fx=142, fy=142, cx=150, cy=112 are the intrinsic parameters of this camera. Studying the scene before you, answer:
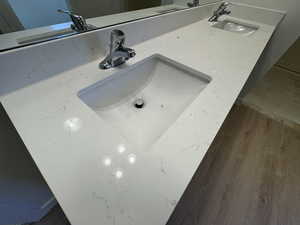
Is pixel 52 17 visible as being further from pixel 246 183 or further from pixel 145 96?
pixel 246 183

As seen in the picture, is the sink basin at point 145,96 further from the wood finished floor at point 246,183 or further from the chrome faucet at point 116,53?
the wood finished floor at point 246,183

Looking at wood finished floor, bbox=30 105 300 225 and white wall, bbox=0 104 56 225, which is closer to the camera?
white wall, bbox=0 104 56 225

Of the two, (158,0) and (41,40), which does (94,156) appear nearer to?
(41,40)

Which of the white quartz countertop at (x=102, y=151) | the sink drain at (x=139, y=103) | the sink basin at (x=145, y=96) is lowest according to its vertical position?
the sink drain at (x=139, y=103)

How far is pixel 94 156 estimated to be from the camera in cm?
32

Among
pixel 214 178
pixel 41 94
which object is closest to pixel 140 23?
pixel 41 94

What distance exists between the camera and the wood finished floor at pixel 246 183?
0.94 meters

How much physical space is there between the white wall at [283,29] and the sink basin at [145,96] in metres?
1.31

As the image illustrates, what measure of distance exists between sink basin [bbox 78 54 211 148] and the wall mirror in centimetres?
22

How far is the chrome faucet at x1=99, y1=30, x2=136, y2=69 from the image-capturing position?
1.73ft

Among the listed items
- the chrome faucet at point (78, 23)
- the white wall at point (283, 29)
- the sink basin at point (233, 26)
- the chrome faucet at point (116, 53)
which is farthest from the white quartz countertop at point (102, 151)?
the white wall at point (283, 29)

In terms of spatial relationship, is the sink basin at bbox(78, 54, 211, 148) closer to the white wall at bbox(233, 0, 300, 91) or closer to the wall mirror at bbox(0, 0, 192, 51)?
the wall mirror at bbox(0, 0, 192, 51)

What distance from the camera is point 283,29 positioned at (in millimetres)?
1298

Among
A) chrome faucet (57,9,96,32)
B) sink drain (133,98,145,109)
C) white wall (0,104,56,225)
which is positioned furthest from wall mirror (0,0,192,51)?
sink drain (133,98,145,109)
